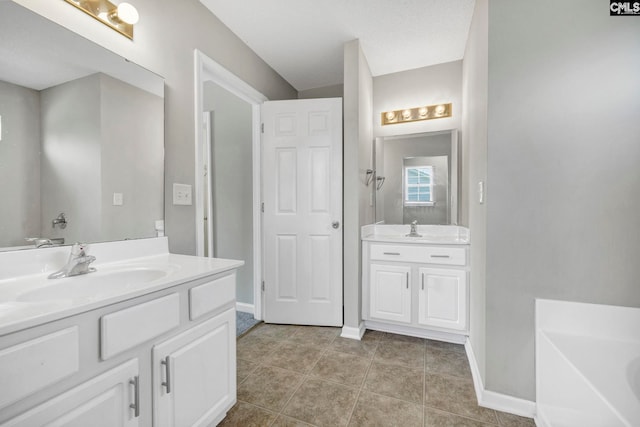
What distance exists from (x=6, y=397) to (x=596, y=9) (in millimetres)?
2504

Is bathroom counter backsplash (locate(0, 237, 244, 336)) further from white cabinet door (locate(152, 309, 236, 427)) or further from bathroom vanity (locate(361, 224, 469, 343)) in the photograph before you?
bathroom vanity (locate(361, 224, 469, 343))

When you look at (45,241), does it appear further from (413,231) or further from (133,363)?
(413,231)

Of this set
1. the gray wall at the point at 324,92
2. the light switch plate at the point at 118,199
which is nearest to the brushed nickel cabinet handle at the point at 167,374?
the light switch plate at the point at 118,199

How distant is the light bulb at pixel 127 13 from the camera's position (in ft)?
4.11

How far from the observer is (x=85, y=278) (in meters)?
1.05

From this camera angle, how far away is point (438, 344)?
2139 mm

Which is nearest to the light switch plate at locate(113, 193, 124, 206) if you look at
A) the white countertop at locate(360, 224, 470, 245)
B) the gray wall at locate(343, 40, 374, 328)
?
the gray wall at locate(343, 40, 374, 328)

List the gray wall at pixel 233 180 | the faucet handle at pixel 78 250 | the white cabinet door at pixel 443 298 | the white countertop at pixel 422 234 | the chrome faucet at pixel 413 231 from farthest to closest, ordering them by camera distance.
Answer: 1. the gray wall at pixel 233 180
2. the chrome faucet at pixel 413 231
3. the white countertop at pixel 422 234
4. the white cabinet door at pixel 443 298
5. the faucet handle at pixel 78 250

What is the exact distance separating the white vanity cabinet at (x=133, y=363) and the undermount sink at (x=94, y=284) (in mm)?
107

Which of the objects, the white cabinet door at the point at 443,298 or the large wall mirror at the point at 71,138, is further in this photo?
the white cabinet door at the point at 443,298

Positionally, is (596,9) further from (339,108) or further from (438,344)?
(438,344)

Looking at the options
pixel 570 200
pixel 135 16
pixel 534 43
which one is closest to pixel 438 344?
pixel 570 200

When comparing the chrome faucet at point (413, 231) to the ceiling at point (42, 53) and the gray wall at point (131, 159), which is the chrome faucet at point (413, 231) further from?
the ceiling at point (42, 53)

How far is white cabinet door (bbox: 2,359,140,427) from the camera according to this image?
663 millimetres
